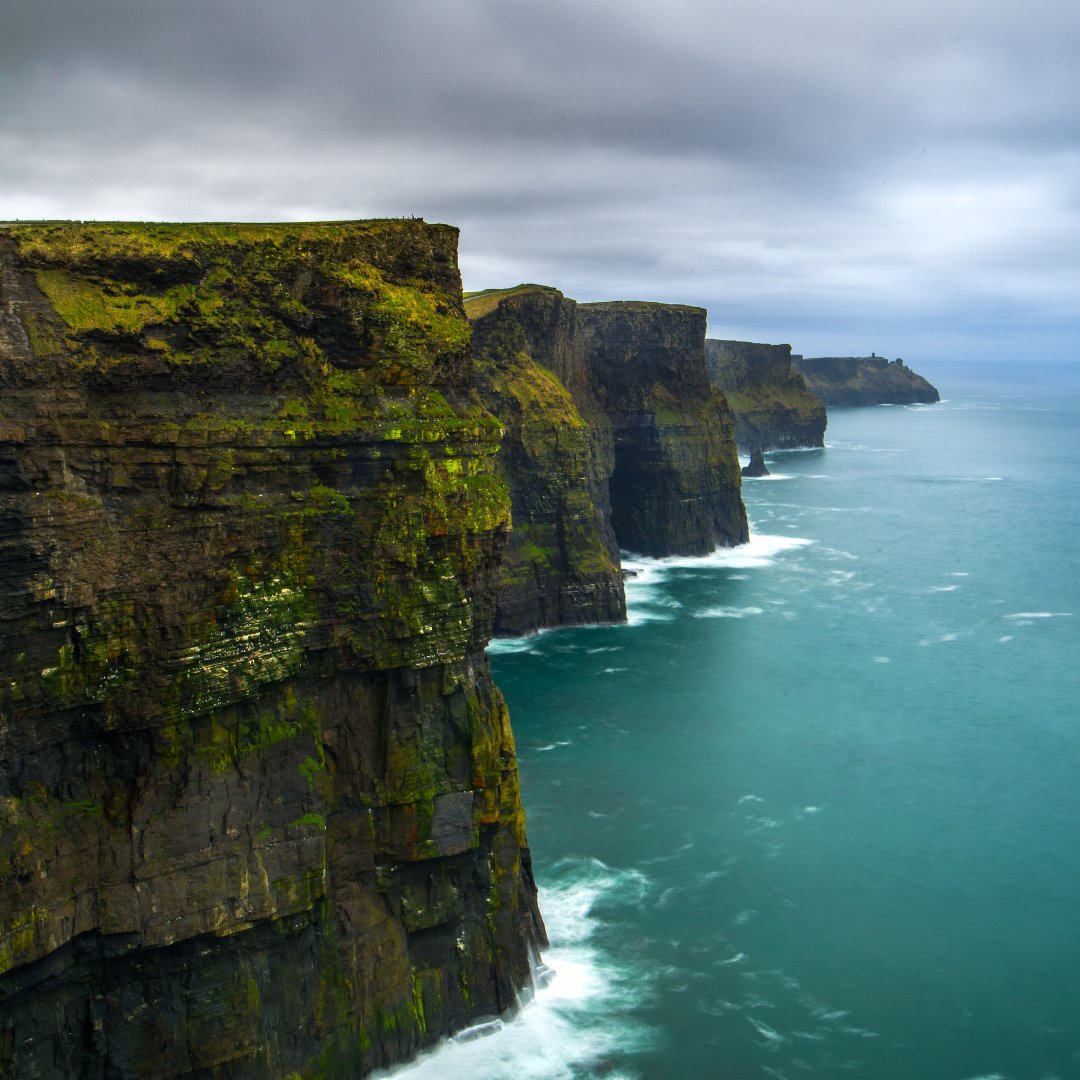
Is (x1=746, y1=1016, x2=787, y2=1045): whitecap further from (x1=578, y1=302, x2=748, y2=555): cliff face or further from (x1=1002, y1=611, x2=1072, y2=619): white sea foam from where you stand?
(x1=578, y1=302, x2=748, y2=555): cliff face

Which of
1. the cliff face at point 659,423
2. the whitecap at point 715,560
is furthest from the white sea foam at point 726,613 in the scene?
the cliff face at point 659,423

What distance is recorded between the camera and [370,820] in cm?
3825

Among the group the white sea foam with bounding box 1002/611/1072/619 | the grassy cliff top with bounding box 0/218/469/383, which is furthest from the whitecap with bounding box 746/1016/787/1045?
the white sea foam with bounding box 1002/611/1072/619

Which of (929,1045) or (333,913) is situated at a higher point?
(333,913)

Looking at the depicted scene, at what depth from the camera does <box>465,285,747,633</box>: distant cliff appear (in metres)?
98.9

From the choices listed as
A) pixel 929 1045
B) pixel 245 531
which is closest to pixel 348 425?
pixel 245 531

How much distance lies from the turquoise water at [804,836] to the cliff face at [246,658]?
6367 mm

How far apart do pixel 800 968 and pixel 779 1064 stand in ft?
21.4

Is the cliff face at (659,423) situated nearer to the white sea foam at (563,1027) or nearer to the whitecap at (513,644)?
the whitecap at (513,644)

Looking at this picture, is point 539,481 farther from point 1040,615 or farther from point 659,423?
point 1040,615

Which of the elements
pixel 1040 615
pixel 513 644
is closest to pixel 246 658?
pixel 513 644

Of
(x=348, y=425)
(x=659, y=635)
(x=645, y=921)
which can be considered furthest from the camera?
(x=659, y=635)

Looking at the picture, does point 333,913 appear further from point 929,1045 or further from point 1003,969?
point 1003,969

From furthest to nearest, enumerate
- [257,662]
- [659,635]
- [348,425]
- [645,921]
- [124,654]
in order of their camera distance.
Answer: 1. [659,635]
2. [645,921]
3. [348,425]
4. [257,662]
5. [124,654]
